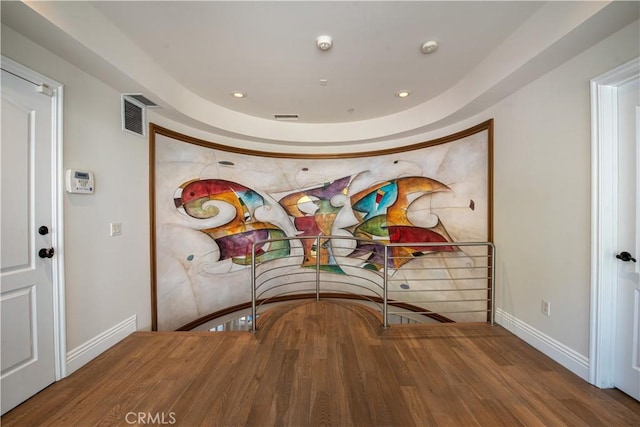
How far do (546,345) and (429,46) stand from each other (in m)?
2.86

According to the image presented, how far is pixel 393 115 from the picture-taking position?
3619 millimetres

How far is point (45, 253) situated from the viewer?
1787 mm

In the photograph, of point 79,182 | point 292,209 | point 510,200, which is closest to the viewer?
point 79,182

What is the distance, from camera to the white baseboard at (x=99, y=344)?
1982 millimetres

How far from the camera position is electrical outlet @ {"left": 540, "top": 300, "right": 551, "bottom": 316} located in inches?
84.4

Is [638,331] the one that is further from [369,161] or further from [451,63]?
[369,161]

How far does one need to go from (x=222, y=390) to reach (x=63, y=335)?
1347 millimetres

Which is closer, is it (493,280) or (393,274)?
(493,280)

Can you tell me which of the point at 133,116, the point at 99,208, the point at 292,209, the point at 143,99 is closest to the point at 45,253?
the point at 99,208

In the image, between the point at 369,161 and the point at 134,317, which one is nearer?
the point at 134,317

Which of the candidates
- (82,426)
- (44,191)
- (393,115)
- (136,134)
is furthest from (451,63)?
(82,426)

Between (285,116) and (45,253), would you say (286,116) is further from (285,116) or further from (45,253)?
(45,253)

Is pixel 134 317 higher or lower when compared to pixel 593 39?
lower

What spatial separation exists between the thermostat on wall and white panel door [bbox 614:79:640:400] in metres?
4.11
